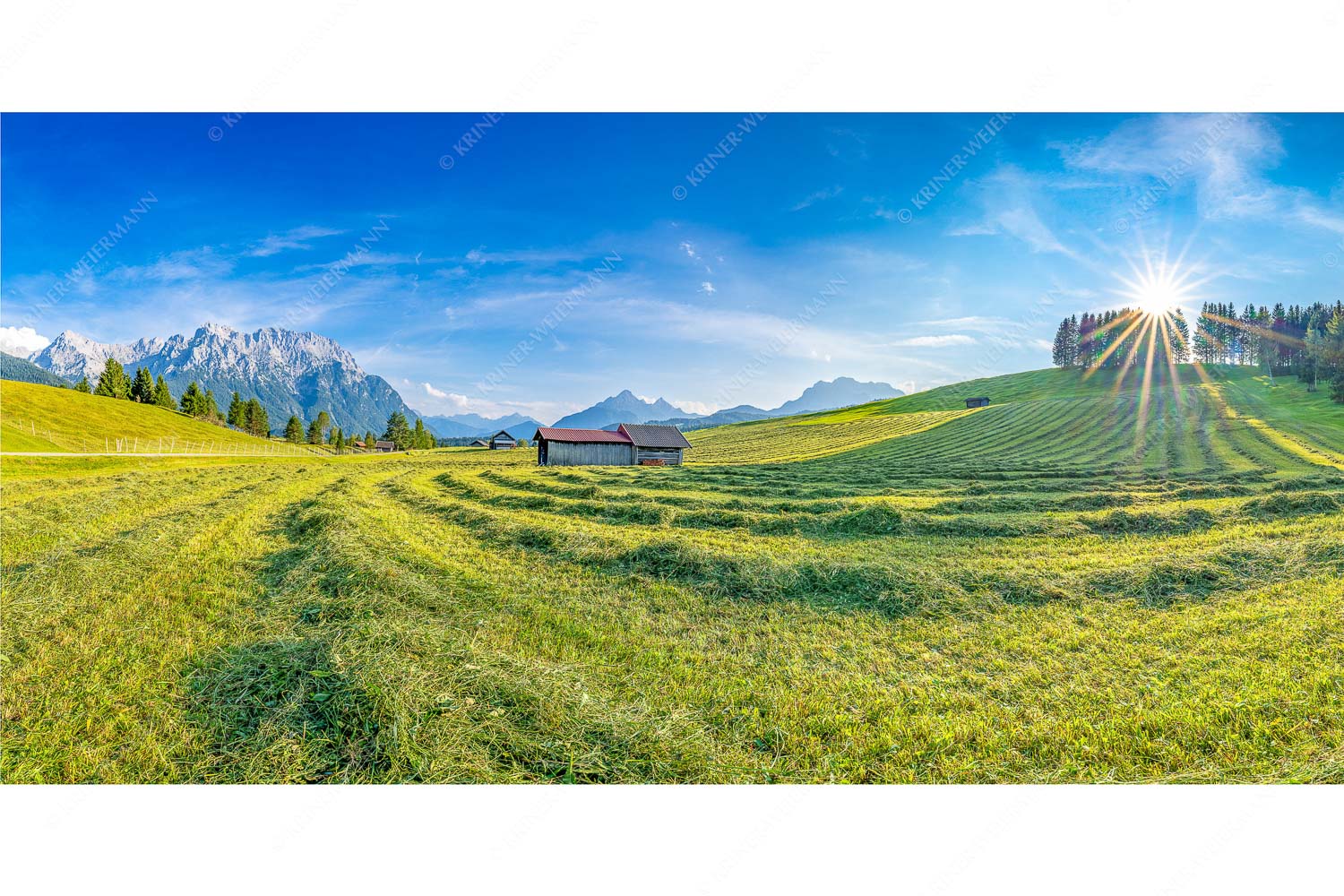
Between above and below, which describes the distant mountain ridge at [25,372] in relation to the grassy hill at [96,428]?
above

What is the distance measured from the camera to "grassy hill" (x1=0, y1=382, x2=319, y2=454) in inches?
1138

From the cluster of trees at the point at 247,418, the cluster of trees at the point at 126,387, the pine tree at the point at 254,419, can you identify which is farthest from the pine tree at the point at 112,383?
the pine tree at the point at 254,419

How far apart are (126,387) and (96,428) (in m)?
26.3

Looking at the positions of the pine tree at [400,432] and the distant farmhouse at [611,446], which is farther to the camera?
the pine tree at [400,432]

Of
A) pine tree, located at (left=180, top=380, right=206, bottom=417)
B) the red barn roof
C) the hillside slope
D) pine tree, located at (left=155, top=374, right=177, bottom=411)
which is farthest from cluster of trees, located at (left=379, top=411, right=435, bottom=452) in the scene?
the hillside slope

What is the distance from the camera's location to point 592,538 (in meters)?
7.42

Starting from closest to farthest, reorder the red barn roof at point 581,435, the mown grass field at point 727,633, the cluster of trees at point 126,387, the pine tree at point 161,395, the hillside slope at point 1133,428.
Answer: the mown grass field at point 727,633, the hillside slope at point 1133,428, the red barn roof at point 581,435, the cluster of trees at point 126,387, the pine tree at point 161,395

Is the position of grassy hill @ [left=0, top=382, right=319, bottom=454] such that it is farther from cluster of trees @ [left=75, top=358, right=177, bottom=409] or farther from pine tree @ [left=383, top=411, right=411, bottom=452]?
pine tree @ [left=383, top=411, right=411, bottom=452]

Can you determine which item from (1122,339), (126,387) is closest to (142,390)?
(126,387)

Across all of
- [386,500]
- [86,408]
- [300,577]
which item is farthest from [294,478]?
[86,408]

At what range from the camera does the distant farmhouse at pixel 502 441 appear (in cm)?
6159

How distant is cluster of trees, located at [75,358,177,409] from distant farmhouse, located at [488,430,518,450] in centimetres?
3434

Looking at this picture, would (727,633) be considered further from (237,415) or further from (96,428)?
(237,415)

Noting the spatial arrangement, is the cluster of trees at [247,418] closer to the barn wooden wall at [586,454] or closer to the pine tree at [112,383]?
the pine tree at [112,383]
